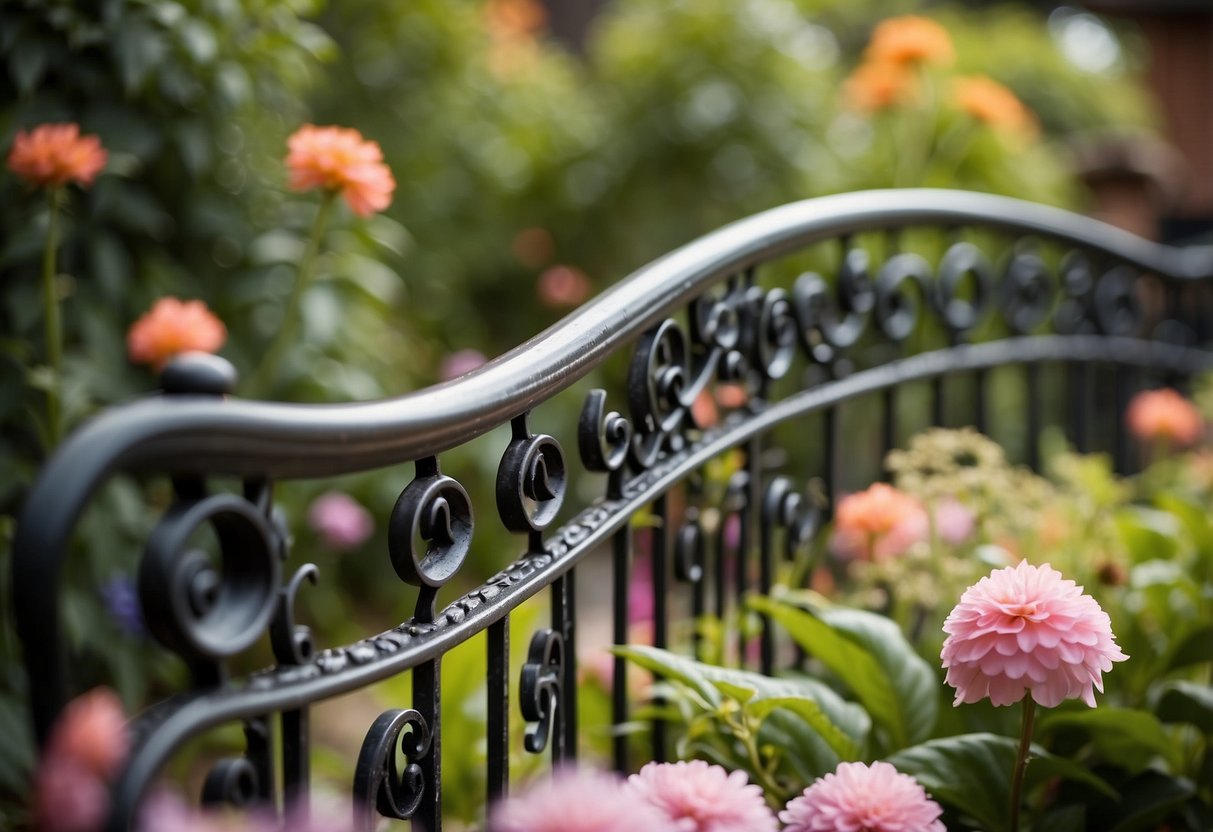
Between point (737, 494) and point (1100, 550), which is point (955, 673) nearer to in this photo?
point (737, 494)

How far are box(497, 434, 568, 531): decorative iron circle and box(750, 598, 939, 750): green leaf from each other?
41 cm

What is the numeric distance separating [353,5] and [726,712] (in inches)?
122

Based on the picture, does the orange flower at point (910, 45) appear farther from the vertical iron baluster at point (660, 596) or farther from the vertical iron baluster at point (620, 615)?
the vertical iron baluster at point (620, 615)

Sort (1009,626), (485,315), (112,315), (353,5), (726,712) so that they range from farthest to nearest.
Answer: (485,315) < (353,5) < (112,315) < (726,712) < (1009,626)

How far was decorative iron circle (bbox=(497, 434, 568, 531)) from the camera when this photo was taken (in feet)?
3.47

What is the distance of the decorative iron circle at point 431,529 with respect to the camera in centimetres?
91

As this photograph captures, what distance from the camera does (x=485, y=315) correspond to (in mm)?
4285

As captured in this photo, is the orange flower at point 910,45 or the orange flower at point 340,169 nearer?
the orange flower at point 340,169

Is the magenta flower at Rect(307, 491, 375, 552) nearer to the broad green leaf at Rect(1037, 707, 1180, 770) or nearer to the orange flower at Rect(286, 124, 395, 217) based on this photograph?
the orange flower at Rect(286, 124, 395, 217)

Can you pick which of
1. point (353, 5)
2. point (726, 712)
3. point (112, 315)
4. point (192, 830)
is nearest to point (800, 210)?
point (726, 712)

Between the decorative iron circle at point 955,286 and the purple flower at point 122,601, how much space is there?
1610 mm

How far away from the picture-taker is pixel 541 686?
1.12 meters

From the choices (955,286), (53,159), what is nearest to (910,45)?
(955,286)

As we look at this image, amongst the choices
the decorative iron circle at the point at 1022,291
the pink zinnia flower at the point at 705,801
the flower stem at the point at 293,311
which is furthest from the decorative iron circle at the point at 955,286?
the pink zinnia flower at the point at 705,801
